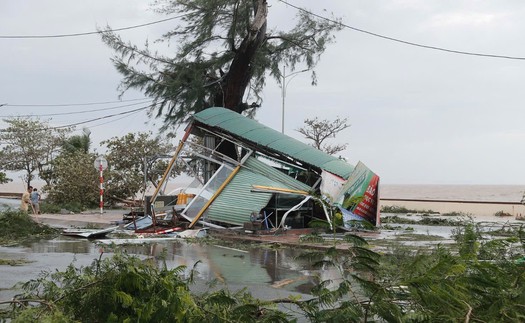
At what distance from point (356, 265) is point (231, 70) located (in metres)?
24.1

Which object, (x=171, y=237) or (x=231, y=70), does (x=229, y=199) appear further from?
(x=231, y=70)

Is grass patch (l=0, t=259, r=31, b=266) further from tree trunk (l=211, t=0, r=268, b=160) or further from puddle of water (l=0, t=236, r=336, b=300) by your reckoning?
tree trunk (l=211, t=0, r=268, b=160)

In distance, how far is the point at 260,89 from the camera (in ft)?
101

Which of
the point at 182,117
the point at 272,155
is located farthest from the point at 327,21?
the point at 272,155

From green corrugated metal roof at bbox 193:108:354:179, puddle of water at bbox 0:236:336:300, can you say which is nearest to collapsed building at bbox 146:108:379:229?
green corrugated metal roof at bbox 193:108:354:179

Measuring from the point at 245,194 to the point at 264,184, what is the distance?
Result: 68 cm

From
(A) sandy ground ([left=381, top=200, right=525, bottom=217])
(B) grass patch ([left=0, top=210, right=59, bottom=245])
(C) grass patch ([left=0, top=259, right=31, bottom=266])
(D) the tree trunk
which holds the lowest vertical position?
(C) grass patch ([left=0, top=259, right=31, bottom=266])

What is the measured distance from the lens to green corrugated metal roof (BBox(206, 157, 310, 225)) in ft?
58.6

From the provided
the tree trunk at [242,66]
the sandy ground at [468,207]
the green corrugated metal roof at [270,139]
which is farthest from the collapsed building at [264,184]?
the sandy ground at [468,207]

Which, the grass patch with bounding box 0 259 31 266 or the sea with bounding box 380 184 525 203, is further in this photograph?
the sea with bounding box 380 184 525 203

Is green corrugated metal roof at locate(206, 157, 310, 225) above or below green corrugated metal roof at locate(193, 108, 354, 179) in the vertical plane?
below

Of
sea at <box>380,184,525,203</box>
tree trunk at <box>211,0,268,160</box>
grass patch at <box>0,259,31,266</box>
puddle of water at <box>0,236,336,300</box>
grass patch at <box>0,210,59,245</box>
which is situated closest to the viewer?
puddle of water at <box>0,236,336,300</box>

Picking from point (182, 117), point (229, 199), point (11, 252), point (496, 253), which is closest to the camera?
point (496, 253)

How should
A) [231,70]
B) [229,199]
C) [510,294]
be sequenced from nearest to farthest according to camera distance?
[510,294] → [229,199] → [231,70]
